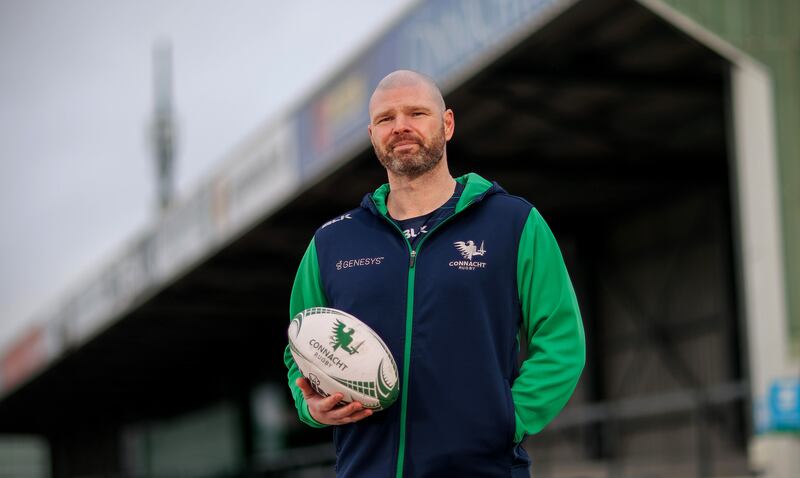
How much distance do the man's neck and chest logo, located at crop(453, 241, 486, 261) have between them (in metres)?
0.18

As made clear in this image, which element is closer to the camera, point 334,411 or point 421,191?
point 334,411

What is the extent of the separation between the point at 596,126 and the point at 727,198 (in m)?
3.92

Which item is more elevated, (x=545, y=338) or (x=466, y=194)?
(x=466, y=194)

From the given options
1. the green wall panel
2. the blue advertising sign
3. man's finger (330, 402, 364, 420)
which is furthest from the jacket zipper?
the green wall panel

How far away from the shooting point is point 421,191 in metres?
3.72

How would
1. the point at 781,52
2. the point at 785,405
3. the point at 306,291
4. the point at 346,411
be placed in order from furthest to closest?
the point at 781,52 < the point at 785,405 < the point at 306,291 < the point at 346,411

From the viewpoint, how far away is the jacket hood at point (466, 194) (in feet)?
12.1

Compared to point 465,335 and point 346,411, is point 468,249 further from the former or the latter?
point 346,411

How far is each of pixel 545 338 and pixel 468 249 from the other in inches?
12.5

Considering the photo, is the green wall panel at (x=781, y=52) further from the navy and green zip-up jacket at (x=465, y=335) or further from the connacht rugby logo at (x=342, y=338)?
the connacht rugby logo at (x=342, y=338)

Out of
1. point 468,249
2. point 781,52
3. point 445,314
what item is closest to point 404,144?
point 468,249

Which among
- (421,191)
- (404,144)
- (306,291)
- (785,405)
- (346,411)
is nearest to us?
(346,411)

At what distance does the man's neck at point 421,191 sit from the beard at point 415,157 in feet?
0.10

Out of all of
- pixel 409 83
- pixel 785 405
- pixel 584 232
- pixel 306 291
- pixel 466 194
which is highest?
pixel 584 232
